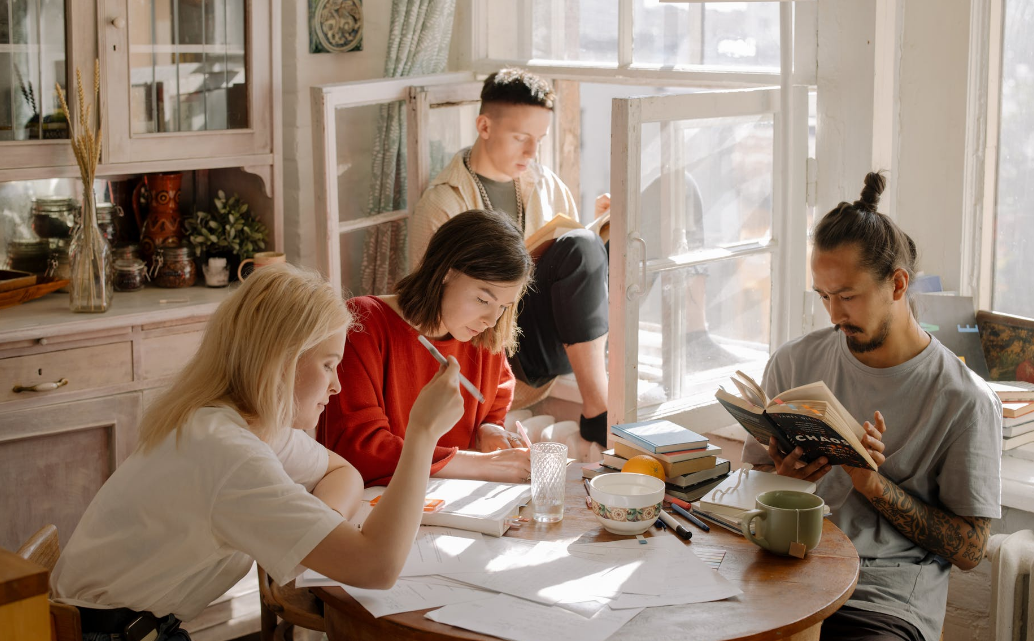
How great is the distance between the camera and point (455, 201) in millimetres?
3234

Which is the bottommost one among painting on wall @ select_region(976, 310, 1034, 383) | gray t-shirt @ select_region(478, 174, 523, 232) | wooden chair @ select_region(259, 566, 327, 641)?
wooden chair @ select_region(259, 566, 327, 641)

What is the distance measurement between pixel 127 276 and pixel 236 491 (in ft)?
6.18

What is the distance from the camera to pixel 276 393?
1.55 m

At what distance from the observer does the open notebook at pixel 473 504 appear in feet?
5.68

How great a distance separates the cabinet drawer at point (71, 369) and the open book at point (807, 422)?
5.71ft

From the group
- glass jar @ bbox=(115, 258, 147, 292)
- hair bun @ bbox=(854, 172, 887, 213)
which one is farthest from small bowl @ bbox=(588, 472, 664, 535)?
glass jar @ bbox=(115, 258, 147, 292)

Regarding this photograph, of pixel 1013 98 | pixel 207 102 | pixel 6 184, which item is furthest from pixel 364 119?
pixel 1013 98

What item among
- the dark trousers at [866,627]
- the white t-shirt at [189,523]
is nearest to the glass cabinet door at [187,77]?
the white t-shirt at [189,523]

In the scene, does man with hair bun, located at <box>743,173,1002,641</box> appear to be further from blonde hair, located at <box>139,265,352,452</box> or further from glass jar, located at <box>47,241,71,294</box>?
glass jar, located at <box>47,241,71,294</box>

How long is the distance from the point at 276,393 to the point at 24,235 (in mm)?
1939

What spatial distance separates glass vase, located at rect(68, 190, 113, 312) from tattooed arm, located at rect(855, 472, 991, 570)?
207 centimetres

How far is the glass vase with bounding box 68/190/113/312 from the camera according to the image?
2.84m

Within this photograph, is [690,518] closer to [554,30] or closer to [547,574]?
[547,574]

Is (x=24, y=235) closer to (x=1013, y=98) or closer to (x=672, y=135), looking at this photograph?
(x=672, y=135)
